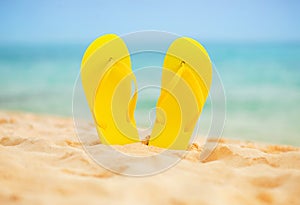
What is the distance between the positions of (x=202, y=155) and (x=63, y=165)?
2.05 ft

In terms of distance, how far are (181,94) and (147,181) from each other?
615mm

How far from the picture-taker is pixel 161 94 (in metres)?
1.51

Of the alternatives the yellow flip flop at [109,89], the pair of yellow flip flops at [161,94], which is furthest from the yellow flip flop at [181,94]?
the yellow flip flop at [109,89]

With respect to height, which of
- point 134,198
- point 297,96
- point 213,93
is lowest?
point 134,198

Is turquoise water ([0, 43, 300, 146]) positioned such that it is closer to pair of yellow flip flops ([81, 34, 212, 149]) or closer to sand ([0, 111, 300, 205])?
pair of yellow flip flops ([81, 34, 212, 149])

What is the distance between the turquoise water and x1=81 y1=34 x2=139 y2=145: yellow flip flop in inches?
6.6

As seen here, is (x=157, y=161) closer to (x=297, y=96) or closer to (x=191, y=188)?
(x=191, y=188)

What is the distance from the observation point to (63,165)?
109 cm

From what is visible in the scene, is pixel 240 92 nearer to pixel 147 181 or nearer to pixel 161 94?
pixel 161 94

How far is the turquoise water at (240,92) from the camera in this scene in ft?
10.7

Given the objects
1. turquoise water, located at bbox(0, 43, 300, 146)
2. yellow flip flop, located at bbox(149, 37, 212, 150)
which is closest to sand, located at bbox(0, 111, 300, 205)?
yellow flip flop, located at bbox(149, 37, 212, 150)

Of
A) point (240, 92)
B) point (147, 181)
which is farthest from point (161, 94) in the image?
point (240, 92)

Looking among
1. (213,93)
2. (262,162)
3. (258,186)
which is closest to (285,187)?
(258,186)

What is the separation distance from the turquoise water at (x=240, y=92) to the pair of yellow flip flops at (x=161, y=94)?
0.17 m
